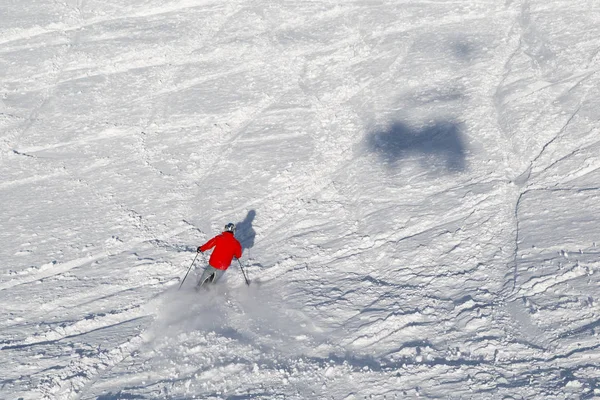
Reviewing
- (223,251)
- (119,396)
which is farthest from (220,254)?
(119,396)

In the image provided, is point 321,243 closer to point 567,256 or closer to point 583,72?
point 567,256

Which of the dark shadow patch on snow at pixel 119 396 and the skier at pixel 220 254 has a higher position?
the skier at pixel 220 254

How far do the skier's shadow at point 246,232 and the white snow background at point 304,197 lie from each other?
6 centimetres

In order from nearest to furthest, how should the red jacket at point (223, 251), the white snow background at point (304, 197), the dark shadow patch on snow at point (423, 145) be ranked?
the white snow background at point (304, 197)
the red jacket at point (223, 251)
the dark shadow patch on snow at point (423, 145)

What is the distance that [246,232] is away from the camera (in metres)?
13.4

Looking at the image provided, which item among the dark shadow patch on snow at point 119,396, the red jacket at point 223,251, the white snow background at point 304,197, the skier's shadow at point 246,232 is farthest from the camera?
the skier's shadow at point 246,232

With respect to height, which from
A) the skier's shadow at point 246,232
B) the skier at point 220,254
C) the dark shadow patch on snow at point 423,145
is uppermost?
the dark shadow patch on snow at point 423,145

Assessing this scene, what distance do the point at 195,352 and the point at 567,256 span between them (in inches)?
230

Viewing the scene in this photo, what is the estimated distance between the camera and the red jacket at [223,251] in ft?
37.9

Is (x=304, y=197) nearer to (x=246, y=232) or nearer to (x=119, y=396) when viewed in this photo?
(x=246, y=232)

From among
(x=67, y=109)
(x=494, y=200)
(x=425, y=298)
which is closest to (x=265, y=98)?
(x=67, y=109)

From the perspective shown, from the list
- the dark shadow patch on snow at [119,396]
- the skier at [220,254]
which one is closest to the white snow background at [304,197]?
the dark shadow patch on snow at [119,396]

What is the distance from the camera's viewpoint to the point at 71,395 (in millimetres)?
9734

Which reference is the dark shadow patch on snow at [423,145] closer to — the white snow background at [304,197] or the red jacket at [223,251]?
the white snow background at [304,197]
